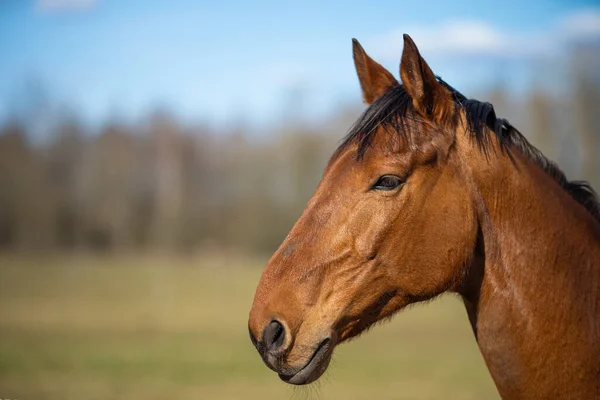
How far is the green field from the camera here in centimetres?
1120

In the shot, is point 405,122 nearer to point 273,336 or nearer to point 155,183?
point 273,336

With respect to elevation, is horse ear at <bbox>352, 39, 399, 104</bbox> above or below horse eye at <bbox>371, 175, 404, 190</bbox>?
above

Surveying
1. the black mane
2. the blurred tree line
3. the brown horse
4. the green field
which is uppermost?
the black mane

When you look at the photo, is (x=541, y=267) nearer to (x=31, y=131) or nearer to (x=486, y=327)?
(x=486, y=327)

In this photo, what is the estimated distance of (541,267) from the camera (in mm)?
2707

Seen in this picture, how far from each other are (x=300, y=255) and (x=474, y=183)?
876 millimetres

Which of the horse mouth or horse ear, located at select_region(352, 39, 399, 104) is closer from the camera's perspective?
the horse mouth

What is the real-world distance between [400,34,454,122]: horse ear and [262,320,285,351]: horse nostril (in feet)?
3.92

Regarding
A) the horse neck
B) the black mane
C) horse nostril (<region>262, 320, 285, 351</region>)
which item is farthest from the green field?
the black mane

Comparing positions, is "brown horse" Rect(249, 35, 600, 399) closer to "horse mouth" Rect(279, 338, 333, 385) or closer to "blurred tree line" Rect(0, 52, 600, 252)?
"horse mouth" Rect(279, 338, 333, 385)

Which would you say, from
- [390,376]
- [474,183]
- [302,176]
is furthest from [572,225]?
[302,176]

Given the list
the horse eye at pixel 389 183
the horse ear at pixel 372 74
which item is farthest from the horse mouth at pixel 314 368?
the horse ear at pixel 372 74

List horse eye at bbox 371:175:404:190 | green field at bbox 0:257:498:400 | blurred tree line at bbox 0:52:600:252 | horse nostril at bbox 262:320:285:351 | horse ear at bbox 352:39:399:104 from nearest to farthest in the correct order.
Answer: horse nostril at bbox 262:320:285:351, horse eye at bbox 371:175:404:190, horse ear at bbox 352:39:399:104, green field at bbox 0:257:498:400, blurred tree line at bbox 0:52:600:252

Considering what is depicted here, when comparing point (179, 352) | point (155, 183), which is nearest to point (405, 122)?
point (179, 352)
